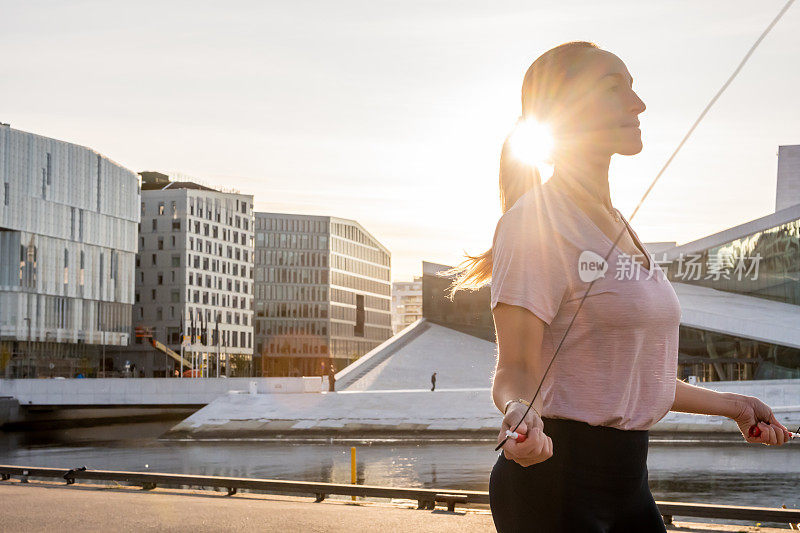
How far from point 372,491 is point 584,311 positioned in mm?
10795

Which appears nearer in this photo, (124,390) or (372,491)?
(372,491)

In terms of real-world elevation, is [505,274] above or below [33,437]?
above

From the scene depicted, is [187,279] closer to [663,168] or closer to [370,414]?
[370,414]

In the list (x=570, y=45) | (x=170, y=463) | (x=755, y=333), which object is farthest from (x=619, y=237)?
(x=755, y=333)

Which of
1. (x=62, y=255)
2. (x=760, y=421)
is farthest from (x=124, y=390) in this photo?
(x=760, y=421)

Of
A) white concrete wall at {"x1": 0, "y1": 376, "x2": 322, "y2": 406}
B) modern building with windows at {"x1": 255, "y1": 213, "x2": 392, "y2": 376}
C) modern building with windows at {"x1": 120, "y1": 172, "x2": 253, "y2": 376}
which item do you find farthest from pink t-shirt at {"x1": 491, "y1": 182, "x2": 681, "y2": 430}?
modern building with windows at {"x1": 255, "y1": 213, "x2": 392, "y2": 376}

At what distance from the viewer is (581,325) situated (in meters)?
1.90

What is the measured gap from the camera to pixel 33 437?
45.6 meters

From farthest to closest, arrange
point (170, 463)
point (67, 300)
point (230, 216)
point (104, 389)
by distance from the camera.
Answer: point (230, 216) → point (67, 300) → point (104, 389) → point (170, 463)

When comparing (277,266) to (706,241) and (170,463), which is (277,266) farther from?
(170,463)

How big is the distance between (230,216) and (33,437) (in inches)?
2611

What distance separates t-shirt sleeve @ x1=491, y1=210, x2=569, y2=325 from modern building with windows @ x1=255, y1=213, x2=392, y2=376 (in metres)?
112

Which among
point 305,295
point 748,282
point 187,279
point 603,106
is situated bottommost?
point 603,106

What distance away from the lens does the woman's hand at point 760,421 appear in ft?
7.38
